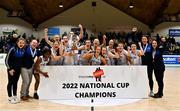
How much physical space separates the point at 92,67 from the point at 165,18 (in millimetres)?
22109

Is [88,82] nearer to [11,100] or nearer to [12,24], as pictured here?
[11,100]

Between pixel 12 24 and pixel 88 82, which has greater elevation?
pixel 12 24

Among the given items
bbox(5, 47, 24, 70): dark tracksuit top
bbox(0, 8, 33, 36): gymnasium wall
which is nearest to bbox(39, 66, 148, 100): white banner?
bbox(5, 47, 24, 70): dark tracksuit top

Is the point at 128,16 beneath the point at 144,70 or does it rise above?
above

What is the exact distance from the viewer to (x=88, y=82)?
6.22 metres

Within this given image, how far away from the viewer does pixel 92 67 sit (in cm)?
621

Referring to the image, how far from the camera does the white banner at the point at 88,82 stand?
6223 millimetres

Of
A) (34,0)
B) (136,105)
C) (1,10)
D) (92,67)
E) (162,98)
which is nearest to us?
(92,67)

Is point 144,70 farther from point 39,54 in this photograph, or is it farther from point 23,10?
point 23,10

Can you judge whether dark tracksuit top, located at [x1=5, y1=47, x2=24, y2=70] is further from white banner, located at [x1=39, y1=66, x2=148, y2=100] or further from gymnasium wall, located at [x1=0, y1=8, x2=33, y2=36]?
gymnasium wall, located at [x1=0, y1=8, x2=33, y2=36]

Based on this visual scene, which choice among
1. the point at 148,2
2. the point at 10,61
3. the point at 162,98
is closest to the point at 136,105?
the point at 162,98

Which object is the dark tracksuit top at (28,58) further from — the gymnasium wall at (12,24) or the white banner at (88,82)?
the gymnasium wall at (12,24)

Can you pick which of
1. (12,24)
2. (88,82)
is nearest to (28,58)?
(88,82)

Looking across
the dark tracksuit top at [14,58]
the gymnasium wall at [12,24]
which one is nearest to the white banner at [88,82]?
the dark tracksuit top at [14,58]
